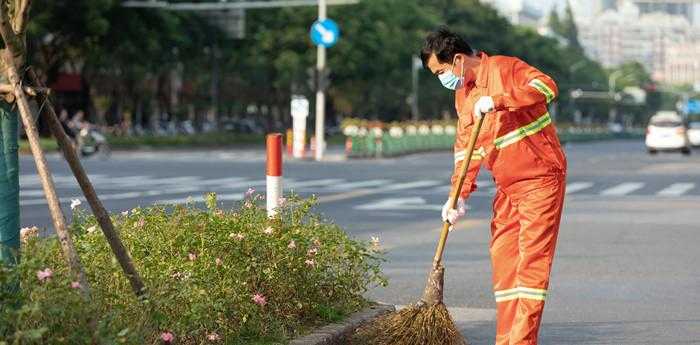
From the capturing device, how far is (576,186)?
31.5 m

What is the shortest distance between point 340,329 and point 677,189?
76.7ft

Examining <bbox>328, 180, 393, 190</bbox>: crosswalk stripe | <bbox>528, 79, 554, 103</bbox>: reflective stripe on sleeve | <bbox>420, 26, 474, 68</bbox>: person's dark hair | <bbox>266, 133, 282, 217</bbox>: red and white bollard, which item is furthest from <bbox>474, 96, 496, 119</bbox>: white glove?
<bbox>328, 180, 393, 190</bbox>: crosswalk stripe

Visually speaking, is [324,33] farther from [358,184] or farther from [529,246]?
[529,246]

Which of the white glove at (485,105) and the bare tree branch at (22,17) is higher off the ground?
the bare tree branch at (22,17)

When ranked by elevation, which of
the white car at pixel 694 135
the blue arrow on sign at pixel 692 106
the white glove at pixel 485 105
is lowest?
the blue arrow on sign at pixel 692 106

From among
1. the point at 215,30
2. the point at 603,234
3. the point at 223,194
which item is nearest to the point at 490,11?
the point at 215,30

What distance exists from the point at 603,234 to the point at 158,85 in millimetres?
73539

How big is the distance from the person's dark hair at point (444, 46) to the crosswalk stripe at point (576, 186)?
21468 millimetres

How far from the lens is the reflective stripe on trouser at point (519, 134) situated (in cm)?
763

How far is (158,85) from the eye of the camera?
90375mm

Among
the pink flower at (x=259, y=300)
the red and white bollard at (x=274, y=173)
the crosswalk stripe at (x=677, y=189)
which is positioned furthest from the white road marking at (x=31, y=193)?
the pink flower at (x=259, y=300)

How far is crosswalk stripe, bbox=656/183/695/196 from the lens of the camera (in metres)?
29.0

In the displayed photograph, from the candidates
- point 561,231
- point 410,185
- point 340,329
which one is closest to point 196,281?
point 340,329

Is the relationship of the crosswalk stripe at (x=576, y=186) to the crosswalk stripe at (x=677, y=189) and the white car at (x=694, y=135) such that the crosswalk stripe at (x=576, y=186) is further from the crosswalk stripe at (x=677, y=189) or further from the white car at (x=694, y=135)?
the white car at (x=694, y=135)
